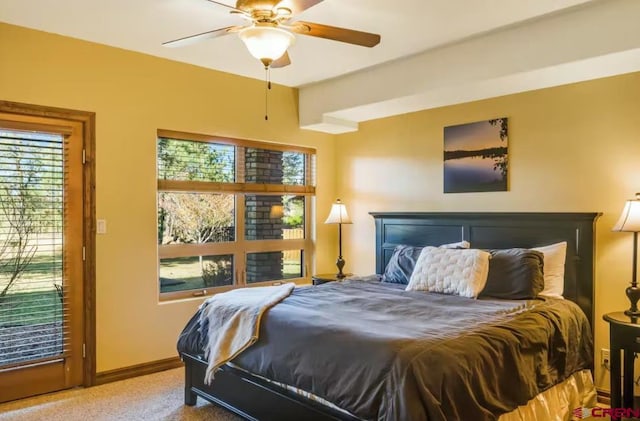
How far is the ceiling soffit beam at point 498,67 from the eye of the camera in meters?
2.86

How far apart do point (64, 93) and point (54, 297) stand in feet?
4.90

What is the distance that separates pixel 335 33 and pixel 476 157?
2.11 metres

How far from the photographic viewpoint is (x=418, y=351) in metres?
2.05

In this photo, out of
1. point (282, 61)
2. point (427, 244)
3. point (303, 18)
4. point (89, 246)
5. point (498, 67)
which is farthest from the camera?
point (427, 244)

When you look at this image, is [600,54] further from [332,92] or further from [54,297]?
[54,297]

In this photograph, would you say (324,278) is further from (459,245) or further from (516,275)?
(516,275)

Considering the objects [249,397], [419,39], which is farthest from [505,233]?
[249,397]

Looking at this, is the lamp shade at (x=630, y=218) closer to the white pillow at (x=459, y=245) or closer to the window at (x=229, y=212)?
the white pillow at (x=459, y=245)

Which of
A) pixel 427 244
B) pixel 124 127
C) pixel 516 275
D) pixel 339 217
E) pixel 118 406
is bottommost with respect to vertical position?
pixel 118 406

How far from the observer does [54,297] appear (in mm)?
3479

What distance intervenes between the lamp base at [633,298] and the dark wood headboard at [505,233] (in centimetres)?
34

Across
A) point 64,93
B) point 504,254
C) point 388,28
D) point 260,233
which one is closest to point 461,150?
point 504,254

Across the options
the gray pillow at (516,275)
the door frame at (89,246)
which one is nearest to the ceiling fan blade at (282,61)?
the door frame at (89,246)

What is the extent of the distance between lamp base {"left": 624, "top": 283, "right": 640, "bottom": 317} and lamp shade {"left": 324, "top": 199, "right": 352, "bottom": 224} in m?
2.52
